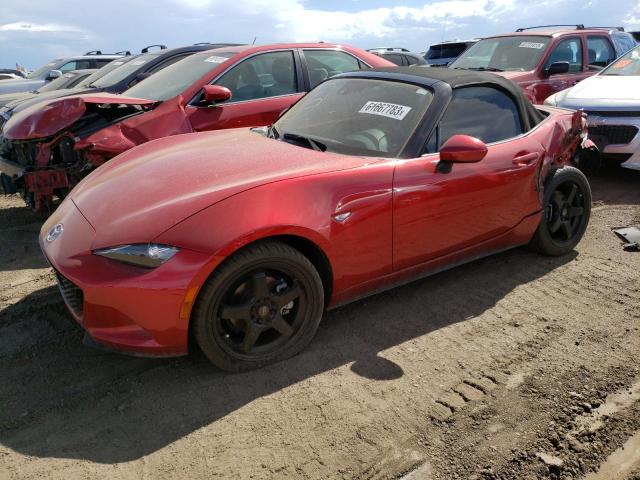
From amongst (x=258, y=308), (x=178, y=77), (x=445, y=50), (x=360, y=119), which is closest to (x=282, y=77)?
(x=178, y=77)

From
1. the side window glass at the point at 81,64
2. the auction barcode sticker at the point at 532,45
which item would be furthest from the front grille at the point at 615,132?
the side window glass at the point at 81,64

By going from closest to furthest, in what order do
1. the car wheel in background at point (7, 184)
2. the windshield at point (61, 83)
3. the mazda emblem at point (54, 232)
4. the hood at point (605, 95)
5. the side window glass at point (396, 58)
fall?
the mazda emblem at point (54, 232), the car wheel in background at point (7, 184), the hood at point (605, 95), the windshield at point (61, 83), the side window glass at point (396, 58)

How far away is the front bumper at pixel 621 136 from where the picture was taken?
5.62 m

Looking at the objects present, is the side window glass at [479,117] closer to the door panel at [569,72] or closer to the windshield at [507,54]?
the door panel at [569,72]

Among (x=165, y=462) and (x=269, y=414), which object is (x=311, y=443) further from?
(x=165, y=462)

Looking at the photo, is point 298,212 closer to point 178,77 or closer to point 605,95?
point 178,77

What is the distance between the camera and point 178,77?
5.40 metres

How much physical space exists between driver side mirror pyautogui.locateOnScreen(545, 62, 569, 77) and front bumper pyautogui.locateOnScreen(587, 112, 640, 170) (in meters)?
1.61

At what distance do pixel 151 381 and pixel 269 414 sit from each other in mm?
677

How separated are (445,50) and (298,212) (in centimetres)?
1418

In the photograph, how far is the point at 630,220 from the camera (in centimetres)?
495

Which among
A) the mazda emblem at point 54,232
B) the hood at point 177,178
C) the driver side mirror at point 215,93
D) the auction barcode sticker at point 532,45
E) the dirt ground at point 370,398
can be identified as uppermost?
the auction barcode sticker at point 532,45

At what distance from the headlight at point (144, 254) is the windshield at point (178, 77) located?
9.85 feet

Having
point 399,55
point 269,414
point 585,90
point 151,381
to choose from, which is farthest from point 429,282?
point 399,55
